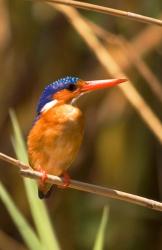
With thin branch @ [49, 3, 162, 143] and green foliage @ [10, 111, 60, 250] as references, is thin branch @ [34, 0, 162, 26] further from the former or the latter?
thin branch @ [49, 3, 162, 143]

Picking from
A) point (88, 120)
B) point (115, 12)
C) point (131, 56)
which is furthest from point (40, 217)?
point (88, 120)

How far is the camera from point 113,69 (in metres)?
2.67

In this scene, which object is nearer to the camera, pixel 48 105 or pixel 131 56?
pixel 48 105

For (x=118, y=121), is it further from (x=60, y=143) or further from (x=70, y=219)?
(x=60, y=143)

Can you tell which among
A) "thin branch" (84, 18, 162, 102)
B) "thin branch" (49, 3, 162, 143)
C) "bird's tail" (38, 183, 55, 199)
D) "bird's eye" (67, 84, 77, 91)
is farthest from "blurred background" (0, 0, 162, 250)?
"bird's eye" (67, 84, 77, 91)

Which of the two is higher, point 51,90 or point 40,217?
point 51,90

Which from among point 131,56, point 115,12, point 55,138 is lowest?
point 131,56

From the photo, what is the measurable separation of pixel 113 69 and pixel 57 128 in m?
0.79

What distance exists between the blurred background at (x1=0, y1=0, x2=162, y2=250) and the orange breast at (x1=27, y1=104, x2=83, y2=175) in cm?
130

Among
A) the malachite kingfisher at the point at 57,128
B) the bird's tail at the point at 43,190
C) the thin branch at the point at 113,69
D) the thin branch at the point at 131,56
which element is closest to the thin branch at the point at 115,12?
the malachite kingfisher at the point at 57,128

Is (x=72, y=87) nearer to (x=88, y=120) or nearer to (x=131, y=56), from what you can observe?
(x=131, y=56)

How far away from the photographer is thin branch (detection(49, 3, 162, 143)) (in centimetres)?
250

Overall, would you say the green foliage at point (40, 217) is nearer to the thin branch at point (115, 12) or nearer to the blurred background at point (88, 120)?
the thin branch at point (115, 12)

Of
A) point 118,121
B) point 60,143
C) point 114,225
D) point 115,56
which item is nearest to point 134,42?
point 115,56
